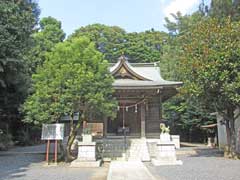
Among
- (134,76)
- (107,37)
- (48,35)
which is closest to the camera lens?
(134,76)

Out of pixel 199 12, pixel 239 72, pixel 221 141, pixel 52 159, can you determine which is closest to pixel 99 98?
pixel 52 159

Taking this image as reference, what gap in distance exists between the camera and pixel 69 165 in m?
13.1

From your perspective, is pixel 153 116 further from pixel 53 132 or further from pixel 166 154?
pixel 53 132

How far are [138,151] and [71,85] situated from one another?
5.88 m

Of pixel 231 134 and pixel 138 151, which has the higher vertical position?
pixel 231 134

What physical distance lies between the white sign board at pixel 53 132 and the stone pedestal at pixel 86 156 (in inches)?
43.9

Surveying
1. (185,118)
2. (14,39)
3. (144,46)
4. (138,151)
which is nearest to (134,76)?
(138,151)

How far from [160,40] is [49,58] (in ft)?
129

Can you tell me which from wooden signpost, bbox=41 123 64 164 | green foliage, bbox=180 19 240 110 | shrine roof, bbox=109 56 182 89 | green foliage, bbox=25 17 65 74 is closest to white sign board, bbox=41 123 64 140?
wooden signpost, bbox=41 123 64 164

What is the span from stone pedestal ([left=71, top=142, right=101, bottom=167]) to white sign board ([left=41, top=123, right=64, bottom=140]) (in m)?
1.11

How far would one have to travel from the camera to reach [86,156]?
13.4 m

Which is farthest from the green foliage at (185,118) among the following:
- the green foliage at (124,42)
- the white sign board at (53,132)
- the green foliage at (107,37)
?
the green foliage at (107,37)

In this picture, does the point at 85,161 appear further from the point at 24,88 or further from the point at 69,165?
the point at 24,88

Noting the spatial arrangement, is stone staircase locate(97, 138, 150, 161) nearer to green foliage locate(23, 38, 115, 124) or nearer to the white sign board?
green foliage locate(23, 38, 115, 124)
